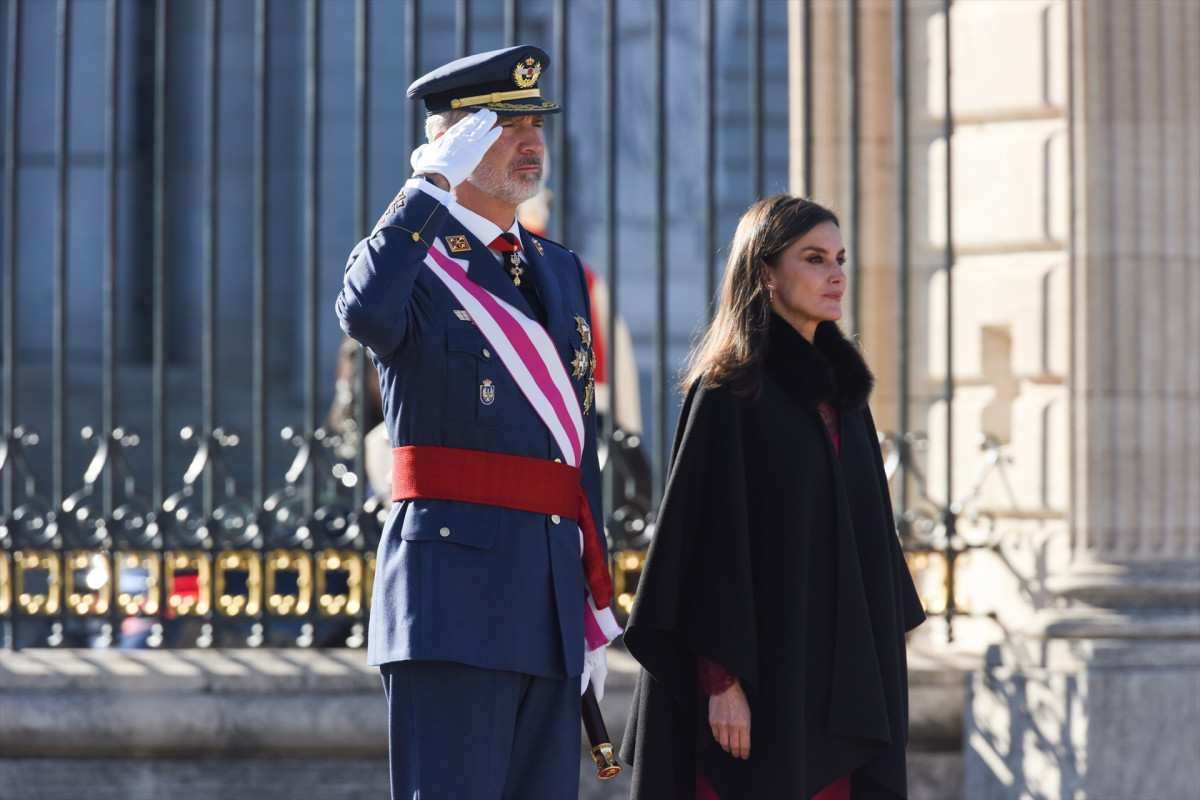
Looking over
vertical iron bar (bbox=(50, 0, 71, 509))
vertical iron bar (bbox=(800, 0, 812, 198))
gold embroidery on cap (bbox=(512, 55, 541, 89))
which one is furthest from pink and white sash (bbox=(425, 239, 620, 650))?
vertical iron bar (bbox=(50, 0, 71, 509))

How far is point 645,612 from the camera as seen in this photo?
11.6 feet

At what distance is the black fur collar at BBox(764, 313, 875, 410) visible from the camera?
142 inches

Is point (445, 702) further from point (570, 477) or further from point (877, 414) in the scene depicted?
point (877, 414)

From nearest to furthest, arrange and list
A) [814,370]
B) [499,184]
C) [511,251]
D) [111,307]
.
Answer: [499,184]
[511,251]
[814,370]
[111,307]

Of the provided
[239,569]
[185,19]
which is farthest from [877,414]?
[185,19]

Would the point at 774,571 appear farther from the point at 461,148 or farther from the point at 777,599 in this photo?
the point at 461,148

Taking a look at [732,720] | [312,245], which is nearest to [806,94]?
[312,245]

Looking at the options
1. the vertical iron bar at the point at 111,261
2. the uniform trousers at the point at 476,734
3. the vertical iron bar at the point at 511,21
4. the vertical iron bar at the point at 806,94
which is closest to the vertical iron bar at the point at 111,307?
the vertical iron bar at the point at 111,261

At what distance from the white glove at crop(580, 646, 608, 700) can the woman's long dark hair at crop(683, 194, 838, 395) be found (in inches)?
24.6

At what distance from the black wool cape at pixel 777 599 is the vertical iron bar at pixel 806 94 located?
6.17 ft

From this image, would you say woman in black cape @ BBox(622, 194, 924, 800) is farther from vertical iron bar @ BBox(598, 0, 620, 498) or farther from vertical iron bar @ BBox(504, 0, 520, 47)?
vertical iron bar @ BBox(504, 0, 520, 47)

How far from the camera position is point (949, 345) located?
17.6 ft

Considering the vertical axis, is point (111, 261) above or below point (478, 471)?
above

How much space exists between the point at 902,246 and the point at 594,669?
95.6 inches
